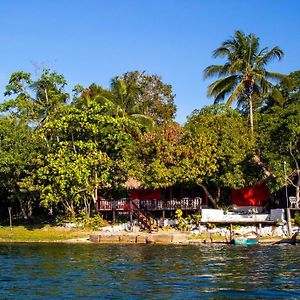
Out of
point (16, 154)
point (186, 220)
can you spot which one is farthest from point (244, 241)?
point (16, 154)

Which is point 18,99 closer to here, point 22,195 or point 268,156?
point 22,195

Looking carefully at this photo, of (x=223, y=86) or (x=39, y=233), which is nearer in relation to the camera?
(x=39, y=233)

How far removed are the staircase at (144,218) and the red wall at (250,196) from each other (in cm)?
764

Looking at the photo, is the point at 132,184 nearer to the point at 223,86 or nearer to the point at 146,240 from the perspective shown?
the point at 146,240

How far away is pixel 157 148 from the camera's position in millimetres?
45781

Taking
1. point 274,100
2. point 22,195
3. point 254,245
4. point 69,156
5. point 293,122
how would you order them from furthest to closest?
point 274,100, point 22,195, point 69,156, point 293,122, point 254,245

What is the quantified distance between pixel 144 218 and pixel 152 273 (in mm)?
24044

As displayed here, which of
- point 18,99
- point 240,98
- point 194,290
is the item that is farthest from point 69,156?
point 194,290

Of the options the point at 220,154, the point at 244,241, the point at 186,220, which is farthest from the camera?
the point at 186,220

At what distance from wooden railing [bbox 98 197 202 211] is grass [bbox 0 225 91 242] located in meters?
3.65

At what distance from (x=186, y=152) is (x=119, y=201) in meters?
8.00

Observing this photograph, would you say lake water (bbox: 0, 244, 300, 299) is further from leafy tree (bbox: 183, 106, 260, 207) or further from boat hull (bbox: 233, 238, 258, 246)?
leafy tree (bbox: 183, 106, 260, 207)

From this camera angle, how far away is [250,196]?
50.3m

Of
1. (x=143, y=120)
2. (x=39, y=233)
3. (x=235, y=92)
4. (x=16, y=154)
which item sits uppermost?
(x=235, y=92)
